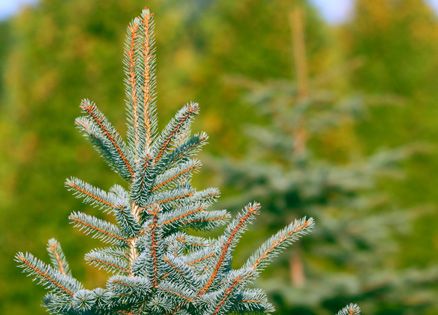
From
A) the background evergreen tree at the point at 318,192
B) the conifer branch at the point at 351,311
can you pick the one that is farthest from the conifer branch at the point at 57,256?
the background evergreen tree at the point at 318,192

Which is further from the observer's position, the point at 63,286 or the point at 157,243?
the point at 63,286

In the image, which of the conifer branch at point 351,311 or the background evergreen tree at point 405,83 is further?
the background evergreen tree at point 405,83

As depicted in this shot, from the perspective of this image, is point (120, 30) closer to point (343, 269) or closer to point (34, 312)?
point (34, 312)

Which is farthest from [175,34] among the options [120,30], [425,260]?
[425,260]

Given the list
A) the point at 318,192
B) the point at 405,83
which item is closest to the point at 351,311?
the point at 318,192

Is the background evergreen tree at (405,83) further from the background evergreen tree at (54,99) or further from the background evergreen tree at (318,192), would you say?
the background evergreen tree at (318,192)

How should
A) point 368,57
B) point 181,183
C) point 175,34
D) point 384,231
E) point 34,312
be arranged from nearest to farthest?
point 181,183 < point 384,231 < point 34,312 < point 175,34 < point 368,57

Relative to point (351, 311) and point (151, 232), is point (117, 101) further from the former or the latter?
point (351, 311)
